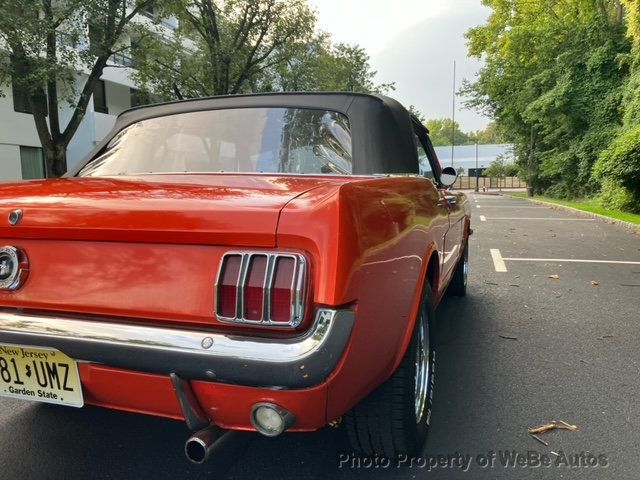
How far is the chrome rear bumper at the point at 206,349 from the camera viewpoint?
5.08 feet

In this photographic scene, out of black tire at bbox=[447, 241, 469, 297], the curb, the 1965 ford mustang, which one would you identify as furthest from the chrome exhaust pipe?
the curb

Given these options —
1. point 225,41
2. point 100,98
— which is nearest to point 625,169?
point 225,41

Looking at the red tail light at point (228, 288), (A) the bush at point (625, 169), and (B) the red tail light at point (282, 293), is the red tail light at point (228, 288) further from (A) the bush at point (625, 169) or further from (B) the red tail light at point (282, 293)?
→ (A) the bush at point (625, 169)

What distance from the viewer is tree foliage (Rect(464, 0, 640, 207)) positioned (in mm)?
20875

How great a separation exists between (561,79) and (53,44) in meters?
19.8

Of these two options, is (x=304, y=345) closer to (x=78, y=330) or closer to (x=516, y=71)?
(x=78, y=330)

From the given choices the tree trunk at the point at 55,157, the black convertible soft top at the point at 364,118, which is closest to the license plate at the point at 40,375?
the black convertible soft top at the point at 364,118

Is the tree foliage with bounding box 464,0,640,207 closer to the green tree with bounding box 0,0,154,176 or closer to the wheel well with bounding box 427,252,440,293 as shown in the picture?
the green tree with bounding box 0,0,154,176

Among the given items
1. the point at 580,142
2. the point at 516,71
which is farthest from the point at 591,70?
the point at 516,71

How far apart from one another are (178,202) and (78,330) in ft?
1.78

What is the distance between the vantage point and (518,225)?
1307 centimetres

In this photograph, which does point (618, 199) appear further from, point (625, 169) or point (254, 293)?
point (254, 293)

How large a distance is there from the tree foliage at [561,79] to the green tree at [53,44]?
44.9 ft

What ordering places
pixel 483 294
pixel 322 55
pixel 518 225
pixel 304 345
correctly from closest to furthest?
pixel 304 345 → pixel 483 294 → pixel 518 225 → pixel 322 55
